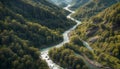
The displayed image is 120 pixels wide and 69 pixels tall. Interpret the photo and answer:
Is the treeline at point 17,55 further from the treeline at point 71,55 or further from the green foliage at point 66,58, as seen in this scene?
the treeline at point 71,55

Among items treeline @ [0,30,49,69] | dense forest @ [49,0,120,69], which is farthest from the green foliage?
treeline @ [0,30,49,69]

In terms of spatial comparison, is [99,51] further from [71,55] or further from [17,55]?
[17,55]

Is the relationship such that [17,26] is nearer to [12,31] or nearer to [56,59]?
[12,31]

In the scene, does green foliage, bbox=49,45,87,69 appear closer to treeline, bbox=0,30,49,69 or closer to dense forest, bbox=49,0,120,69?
dense forest, bbox=49,0,120,69

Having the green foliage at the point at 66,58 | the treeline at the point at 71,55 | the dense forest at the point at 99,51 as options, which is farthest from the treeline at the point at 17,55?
the dense forest at the point at 99,51

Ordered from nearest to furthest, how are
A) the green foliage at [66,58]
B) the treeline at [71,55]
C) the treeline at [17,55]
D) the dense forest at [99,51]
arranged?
the treeline at [17,55] → the green foliage at [66,58] → the treeline at [71,55] → the dense forest at [99,51]

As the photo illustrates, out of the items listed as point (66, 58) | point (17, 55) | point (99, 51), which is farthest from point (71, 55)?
point (17, 55)

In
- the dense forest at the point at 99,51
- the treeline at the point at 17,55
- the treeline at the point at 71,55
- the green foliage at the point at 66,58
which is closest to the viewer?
the treeline at the point at 17,55

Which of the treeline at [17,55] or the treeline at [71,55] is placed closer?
the treeline at [17,55]

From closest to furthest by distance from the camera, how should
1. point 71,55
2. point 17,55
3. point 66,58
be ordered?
1. point 17,55
2. point 71,55
3. point 66,58

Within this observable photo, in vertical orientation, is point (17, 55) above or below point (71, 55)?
below

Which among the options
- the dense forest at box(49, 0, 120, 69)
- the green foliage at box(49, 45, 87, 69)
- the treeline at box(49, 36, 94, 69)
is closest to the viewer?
the green foliage at box(49, 45, 87, 69)
